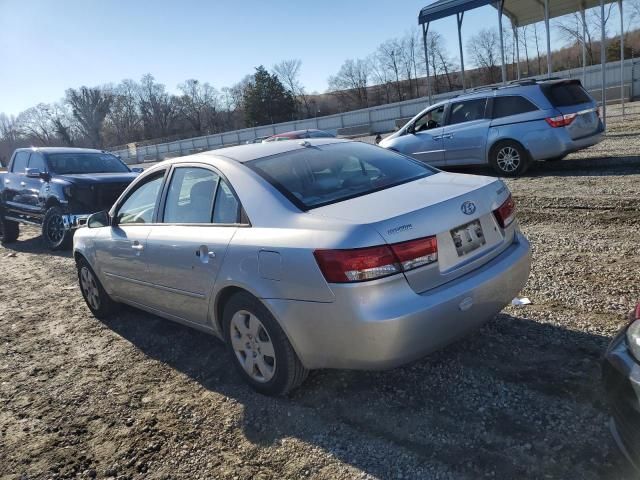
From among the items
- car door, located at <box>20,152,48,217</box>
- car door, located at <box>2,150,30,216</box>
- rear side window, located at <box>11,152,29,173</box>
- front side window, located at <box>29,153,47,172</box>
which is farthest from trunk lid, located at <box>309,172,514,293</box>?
rear side window, located at <box>11,152,29,173</box>

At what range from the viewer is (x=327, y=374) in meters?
3.56

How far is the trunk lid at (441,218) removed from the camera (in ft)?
8.96

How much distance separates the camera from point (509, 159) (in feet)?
32.6

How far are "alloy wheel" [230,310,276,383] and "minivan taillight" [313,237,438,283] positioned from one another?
2.40 feet

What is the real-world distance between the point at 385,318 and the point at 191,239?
1622mm

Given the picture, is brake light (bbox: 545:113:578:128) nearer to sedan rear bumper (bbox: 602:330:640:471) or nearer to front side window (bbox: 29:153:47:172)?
sedan rear bumper (bbox: 602:330:640:471)

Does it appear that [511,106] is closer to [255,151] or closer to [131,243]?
[255,151]

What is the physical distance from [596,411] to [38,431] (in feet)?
11.3

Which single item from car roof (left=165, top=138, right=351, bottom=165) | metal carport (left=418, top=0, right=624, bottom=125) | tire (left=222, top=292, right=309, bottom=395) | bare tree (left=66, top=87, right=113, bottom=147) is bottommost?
tire (left=222, top=292, right=309, bottom=395)

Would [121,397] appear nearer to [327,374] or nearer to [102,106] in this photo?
[327,374]

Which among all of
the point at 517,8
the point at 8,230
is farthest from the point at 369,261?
the point at 517,8

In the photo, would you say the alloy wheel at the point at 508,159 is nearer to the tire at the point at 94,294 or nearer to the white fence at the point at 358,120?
the white fence at the point at 358,120

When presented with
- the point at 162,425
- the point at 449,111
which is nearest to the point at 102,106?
the point at 449,111

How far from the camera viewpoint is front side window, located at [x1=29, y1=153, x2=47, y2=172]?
31.9 feet
